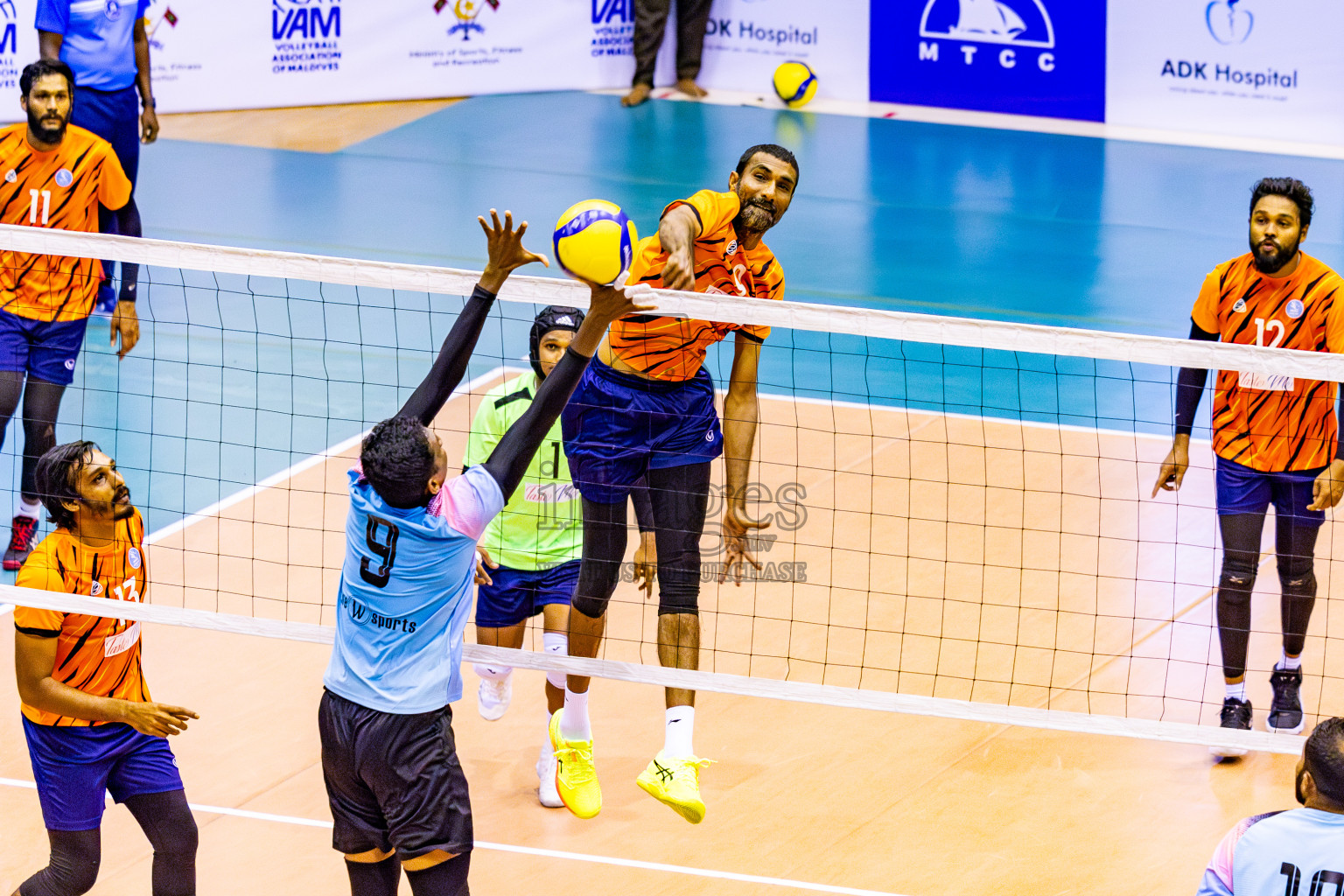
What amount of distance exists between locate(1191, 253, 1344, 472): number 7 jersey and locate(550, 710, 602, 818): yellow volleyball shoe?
305 cm

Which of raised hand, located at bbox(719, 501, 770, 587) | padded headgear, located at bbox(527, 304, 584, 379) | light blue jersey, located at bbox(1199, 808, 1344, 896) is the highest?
padded headgear, located at bbox(527, 304, 584, 379)

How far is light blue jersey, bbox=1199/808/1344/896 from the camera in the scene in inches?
149

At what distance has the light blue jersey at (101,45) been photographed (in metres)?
11.8

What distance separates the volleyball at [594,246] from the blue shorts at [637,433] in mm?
988

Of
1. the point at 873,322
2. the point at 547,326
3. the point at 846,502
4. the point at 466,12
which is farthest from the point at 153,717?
the point at 466,12

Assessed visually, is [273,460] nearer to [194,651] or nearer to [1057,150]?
[194,651]

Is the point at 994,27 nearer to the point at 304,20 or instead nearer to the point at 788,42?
the point at 788,42

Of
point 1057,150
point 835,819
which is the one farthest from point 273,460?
point 1057,150

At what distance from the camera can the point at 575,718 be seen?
6359mm

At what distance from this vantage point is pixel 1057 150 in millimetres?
17328

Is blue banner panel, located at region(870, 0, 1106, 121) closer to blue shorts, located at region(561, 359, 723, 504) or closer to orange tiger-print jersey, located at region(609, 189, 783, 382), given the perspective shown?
orange tiger-print jersey, located at region(609, 189, 783, 382)

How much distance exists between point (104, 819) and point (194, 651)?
4.47ft

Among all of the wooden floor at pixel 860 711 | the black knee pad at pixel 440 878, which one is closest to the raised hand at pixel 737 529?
the wooden floor at pixel 860 711

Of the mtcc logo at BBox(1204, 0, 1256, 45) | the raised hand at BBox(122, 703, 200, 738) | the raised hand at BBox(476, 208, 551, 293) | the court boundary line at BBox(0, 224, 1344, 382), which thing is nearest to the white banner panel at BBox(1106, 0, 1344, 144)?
the mtcc logo at BBox(1204, 0, 1256, 45)
